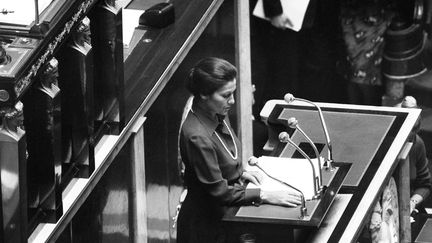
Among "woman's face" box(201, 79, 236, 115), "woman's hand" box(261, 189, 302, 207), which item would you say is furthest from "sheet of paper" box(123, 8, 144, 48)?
"woman's hand" box(261, 189, 302, 207)

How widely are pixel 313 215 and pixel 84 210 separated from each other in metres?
1.11

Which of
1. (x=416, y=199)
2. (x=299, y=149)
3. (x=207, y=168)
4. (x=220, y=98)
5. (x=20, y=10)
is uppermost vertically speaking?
(x=20, y=10)

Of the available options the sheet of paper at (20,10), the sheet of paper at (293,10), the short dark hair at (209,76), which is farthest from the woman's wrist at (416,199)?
the sheet of paper at (20,10)

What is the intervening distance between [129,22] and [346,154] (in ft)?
4.86

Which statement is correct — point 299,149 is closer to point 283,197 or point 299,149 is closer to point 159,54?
point 283,197

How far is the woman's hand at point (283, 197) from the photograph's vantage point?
1020cm

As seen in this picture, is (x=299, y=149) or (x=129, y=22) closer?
(x=299, y=149)

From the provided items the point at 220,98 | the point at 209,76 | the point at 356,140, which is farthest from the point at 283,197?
the point at 356,140

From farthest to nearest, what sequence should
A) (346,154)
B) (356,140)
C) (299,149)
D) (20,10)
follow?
(356,140) → (346,154) → (299,149) → (20,10)

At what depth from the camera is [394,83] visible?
1394 centimetres

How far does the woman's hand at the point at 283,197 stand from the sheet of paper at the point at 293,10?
139 inches

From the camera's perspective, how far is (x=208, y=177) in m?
10.3

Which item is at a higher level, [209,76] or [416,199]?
[209,76]

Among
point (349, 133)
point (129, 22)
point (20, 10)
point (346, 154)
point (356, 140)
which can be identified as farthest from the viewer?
point (129, 22)
